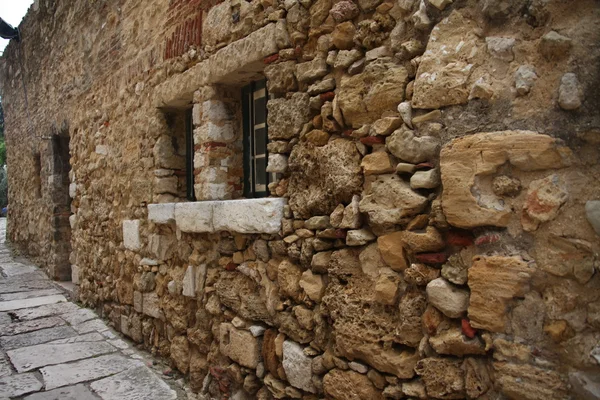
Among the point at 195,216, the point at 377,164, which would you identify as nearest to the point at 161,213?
the point at 195,216

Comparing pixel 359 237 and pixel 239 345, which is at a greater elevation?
pixel 359 237

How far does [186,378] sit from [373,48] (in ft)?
9.17

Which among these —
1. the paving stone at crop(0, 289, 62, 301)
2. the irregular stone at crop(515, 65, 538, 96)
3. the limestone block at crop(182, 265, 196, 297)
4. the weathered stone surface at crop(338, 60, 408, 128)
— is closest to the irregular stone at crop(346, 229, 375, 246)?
the weathered stone surface at crop(338, 60, 408, 128)

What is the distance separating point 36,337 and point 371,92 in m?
4.15

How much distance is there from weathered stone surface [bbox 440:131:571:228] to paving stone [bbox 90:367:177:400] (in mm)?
2589

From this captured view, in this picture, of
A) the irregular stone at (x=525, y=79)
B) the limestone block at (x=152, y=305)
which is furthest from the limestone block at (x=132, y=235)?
the irregular stone at (x=525, y=79)

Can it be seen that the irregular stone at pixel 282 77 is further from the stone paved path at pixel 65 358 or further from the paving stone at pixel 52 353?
the paving stone at pixel 52 353

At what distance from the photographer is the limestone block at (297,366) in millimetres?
2344

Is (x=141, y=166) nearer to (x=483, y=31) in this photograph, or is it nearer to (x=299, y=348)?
(x=299, y=348)

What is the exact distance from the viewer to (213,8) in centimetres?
314

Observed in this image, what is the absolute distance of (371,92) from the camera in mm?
2008

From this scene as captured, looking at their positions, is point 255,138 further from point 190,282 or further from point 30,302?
point 30,302

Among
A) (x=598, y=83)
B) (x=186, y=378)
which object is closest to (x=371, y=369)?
(x=598, y=83)

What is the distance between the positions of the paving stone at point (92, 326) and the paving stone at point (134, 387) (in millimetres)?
1208
